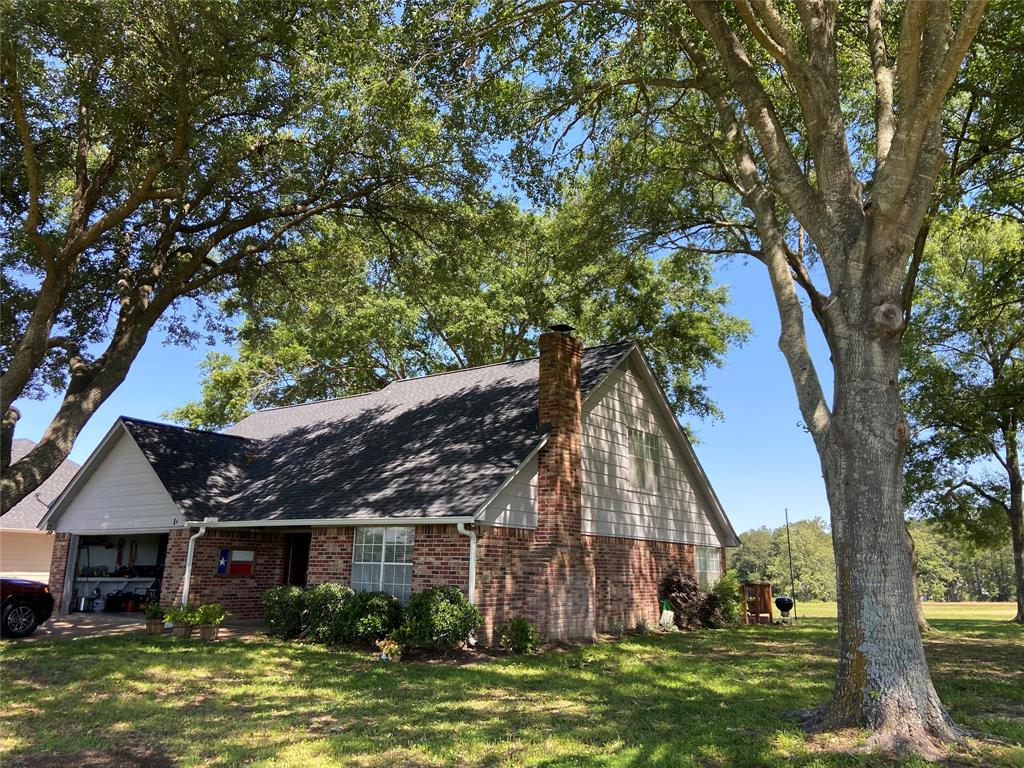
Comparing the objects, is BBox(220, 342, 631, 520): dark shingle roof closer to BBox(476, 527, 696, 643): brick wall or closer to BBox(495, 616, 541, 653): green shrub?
BBox(476, 527, 696, 643): brick wall

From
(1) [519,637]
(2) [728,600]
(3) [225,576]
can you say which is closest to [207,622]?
(3) [225,576]

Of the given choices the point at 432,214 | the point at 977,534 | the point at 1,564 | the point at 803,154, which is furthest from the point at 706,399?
the point at 1,564

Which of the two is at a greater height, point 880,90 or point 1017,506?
point 880,90

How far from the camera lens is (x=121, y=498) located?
1758 centimetres

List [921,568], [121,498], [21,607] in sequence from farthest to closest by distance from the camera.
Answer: [921,568] → [121,498] → [21,607]

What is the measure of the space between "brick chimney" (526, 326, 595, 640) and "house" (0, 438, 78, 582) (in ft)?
70.5

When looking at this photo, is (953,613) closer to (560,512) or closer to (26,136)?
(560,512)

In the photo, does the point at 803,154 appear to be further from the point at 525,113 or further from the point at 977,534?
the point at 977,534

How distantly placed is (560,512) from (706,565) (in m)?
7.97

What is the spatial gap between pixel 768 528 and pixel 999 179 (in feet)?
381

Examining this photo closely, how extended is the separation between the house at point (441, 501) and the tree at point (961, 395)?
989 cm

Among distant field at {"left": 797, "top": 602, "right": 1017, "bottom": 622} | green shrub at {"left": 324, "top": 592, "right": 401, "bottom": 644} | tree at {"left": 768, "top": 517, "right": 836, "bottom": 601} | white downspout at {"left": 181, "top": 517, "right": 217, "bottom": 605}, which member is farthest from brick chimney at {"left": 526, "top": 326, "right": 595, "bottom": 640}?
tree at {"left": 768, "top": 517, "right": 836, "bottom": 601}

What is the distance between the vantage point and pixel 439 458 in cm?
1414

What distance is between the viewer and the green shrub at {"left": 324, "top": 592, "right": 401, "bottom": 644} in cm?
1190
